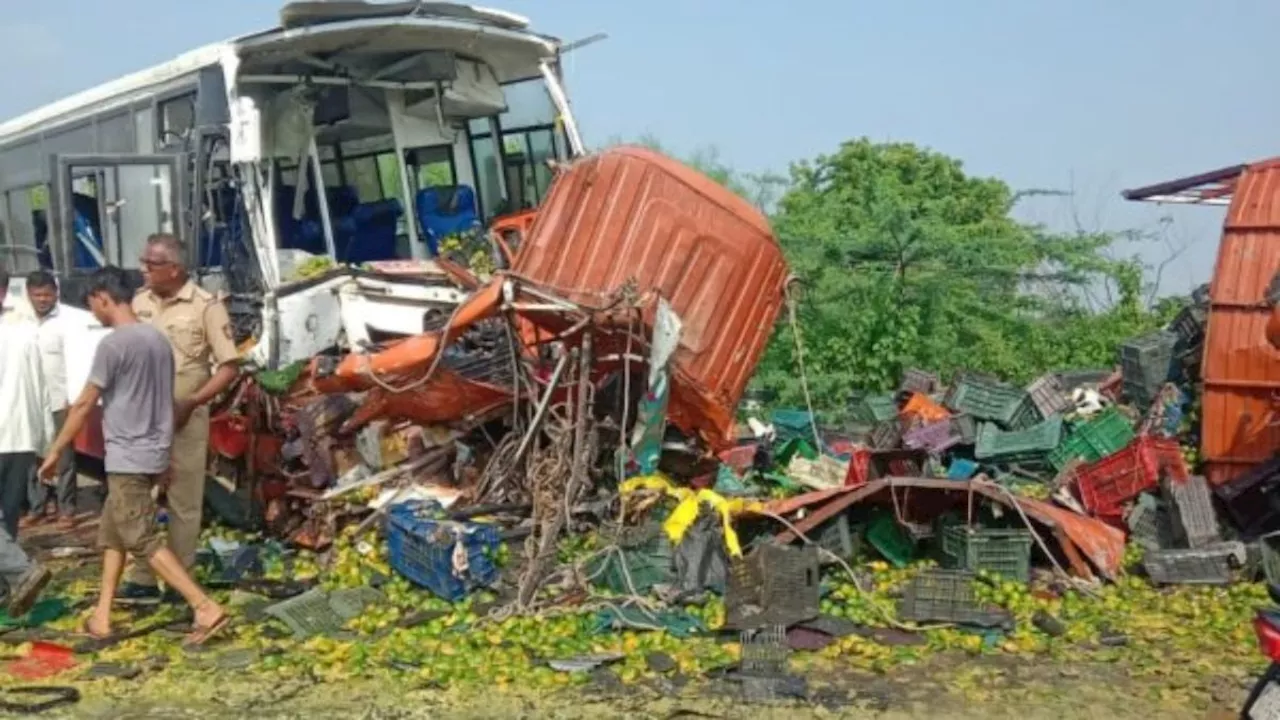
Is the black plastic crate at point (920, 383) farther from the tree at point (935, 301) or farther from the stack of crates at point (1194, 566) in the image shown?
the stack of crates at point (1194, 566)

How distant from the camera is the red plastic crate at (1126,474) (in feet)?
30.6

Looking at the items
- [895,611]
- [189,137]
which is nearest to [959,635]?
[895,611]

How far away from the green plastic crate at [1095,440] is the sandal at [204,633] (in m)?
6.59

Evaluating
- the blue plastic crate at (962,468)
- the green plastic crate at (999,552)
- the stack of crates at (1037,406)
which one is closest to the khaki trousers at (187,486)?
the green plastic crate at (999,552)

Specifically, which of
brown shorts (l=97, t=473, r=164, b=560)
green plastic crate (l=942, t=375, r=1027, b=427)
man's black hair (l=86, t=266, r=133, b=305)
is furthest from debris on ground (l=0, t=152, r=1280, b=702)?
man's black hair (l=86, t=266, r=133, b=305)

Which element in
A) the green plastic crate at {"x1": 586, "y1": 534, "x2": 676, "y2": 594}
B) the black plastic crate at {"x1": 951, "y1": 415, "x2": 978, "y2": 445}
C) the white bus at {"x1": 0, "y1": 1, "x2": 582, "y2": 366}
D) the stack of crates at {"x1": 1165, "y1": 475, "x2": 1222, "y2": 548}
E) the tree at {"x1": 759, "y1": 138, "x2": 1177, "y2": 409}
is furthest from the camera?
the tree at {"x1": 759, "y1": 138, "x2": 1177, "y2": 409}

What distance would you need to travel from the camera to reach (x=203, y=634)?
712cm

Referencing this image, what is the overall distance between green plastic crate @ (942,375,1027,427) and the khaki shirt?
21.1 ft

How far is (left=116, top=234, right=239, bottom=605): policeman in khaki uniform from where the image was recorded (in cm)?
759

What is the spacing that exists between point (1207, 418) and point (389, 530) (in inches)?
238

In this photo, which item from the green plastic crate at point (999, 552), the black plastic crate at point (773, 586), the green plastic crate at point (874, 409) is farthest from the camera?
the green plastic crate at point (874, 409)

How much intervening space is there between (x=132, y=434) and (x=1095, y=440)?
725cm

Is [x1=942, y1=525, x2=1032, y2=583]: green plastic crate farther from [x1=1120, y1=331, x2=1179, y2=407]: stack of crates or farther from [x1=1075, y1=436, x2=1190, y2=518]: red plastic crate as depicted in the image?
[x1=1120, y1=331, x2=1179, y2=407]: stack of crates

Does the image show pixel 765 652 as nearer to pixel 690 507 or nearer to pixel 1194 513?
pixel 690 507
